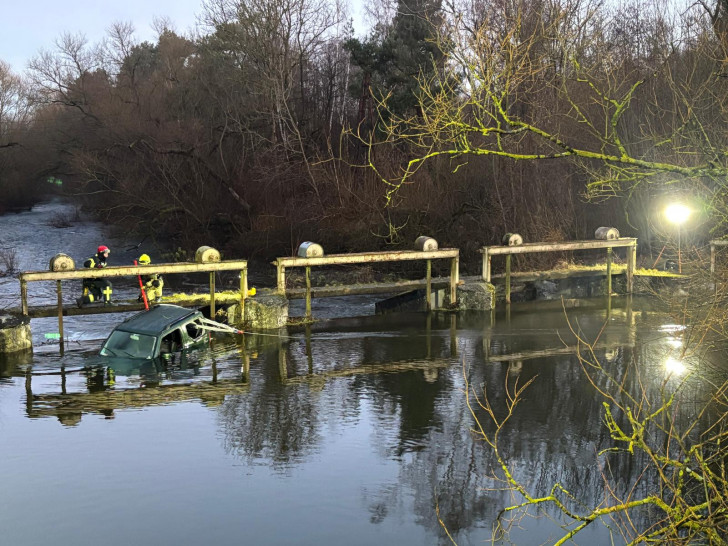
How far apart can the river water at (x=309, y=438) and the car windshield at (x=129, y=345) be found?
0.47m

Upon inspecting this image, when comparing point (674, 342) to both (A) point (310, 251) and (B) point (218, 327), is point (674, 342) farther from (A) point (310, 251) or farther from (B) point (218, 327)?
(B) point (218, 327)

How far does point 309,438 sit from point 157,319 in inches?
201

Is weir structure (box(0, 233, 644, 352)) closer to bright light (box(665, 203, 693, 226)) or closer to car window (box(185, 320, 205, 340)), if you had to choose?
car window (box(185, 320, 205, 340))

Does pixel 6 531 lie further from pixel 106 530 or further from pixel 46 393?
pixel 46 393

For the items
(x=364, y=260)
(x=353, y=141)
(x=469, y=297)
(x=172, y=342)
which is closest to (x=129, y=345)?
(x=172, y=342)

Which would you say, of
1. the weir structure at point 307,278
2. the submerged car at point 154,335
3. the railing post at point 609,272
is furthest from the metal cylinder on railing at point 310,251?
the railing post at point 609,272

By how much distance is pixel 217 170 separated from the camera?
3794cm

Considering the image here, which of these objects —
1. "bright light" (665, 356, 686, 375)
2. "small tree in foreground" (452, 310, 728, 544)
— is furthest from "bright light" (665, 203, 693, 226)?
"small tree in foreground" (452, 310, 728, 544)

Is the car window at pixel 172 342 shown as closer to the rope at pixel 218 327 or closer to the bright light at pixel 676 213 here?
the rope at pixel 218 327

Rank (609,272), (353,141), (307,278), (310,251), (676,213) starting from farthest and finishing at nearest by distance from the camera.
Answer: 1. (353,141)
2. (609,272)
3. (676,213)
4. (307,278)
5. (310,251)

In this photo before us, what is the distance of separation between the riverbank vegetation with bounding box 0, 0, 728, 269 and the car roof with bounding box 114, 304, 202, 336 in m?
6.38

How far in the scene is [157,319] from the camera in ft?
47.7

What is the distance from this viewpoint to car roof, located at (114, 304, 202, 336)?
14.3 metres

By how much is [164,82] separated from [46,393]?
133 feet
